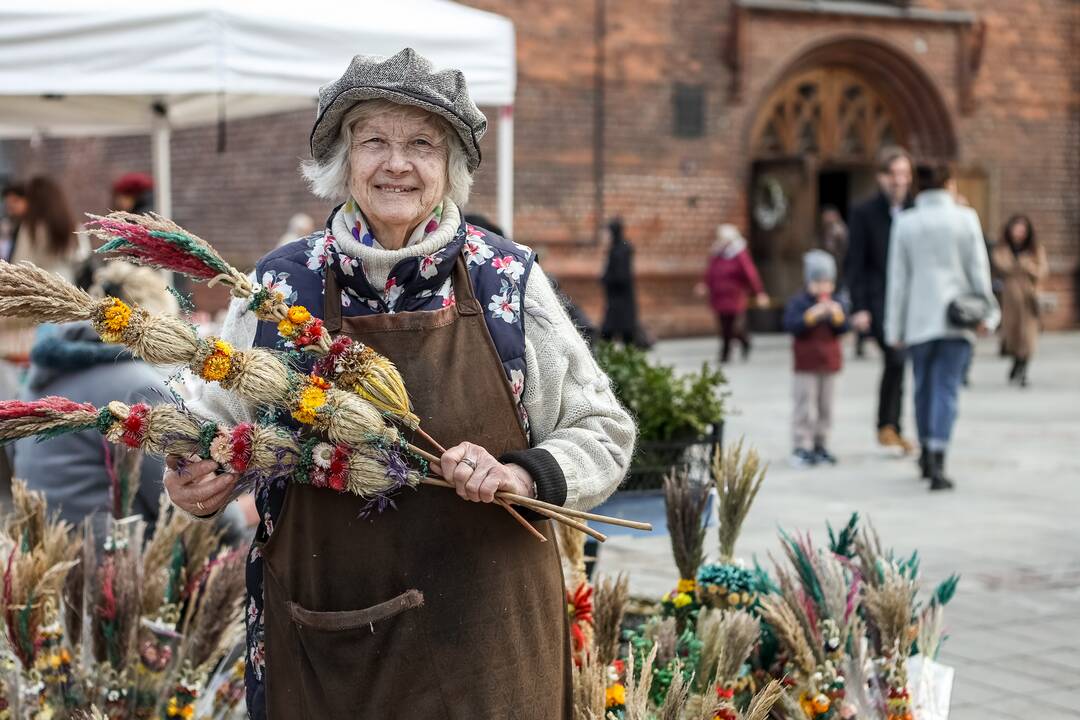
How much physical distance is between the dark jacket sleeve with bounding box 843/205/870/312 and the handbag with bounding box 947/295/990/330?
1618 mm

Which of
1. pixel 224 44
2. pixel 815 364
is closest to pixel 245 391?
pixel 224 44

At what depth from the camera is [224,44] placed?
Answer: 18.7 ft

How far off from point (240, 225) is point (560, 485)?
663 inches

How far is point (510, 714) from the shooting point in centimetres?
250

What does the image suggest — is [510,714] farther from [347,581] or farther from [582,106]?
[582,106]

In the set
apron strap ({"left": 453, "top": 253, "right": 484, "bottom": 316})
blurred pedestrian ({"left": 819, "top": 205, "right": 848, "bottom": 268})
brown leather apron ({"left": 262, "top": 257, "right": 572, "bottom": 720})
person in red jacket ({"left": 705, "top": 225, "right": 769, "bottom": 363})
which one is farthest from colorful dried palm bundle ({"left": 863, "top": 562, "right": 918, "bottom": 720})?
blurred pedestrian ({"left": 819, "top": 205, "right": 848, "bottom": 268})

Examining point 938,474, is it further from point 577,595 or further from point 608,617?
point 577,595

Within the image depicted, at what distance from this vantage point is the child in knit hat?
30.7ft

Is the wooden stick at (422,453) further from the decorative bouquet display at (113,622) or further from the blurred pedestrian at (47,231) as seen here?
the blurred pedestrian at (47,231)

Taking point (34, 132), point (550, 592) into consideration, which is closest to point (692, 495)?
point (550, 592)

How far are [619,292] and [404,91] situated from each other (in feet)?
47.1

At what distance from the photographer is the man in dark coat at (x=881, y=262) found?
9.63m

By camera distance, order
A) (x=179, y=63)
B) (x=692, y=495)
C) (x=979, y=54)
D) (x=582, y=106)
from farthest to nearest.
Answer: (x=979, y=54)
(x=582, y=106)
(x=179, y=63)
(x=692, y=495)

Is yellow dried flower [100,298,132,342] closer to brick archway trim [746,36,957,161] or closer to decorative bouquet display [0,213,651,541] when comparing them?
decorative bouquet display [0,213,651,541]
